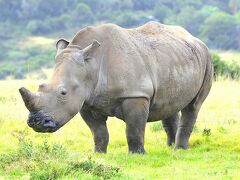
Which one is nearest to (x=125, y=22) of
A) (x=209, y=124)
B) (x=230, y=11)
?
(x=230, y=11)

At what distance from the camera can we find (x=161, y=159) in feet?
32.9

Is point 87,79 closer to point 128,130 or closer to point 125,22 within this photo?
point 128,130

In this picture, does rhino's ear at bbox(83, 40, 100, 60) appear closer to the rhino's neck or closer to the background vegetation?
the rhino's neck

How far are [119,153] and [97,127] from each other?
1.89 feet

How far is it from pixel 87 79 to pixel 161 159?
1.68 metres

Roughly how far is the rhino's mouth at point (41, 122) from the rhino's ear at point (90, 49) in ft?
4.42

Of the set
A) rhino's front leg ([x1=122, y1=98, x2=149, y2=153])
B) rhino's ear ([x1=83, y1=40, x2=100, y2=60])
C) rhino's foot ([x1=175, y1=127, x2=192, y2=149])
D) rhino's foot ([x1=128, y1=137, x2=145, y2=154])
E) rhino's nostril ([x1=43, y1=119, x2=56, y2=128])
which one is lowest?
rhino's foot ([x1=175, y1=127, x2=192, y2=149])

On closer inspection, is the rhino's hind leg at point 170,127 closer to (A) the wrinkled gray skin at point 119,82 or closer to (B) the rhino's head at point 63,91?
(A) the wrinkled gray skin at point 119,82

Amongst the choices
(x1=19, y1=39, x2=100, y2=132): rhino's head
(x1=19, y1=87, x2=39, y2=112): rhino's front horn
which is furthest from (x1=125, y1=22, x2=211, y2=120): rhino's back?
(x1=19, y1=87, x2=39, y2=112): rhino's front horn

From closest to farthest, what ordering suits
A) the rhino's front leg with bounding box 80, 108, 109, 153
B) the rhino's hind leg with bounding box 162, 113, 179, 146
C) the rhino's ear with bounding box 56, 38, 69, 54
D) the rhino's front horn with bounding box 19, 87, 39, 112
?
the rhino's front horn with bounding box 19, 87, 39, 112 → the rhino's ear with bounding box 56, 38, 69, 54 → the rhino's front leg with bounding box 80, 108, 109, 153 → the rhino's hind leg with bounding box 162, 113, 179, 146

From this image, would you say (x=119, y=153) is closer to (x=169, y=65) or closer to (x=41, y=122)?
(x=169, y=65)

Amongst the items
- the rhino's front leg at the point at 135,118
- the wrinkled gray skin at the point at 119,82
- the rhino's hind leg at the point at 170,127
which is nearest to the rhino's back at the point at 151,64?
the wrinkled gray skin at the point at 119,82

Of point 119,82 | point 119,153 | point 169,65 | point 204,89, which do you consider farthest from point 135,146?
point 204,89

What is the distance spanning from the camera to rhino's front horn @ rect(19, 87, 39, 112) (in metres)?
8.74
